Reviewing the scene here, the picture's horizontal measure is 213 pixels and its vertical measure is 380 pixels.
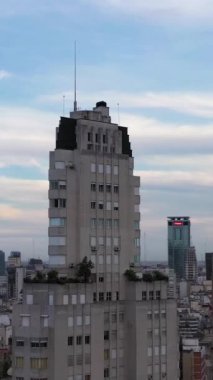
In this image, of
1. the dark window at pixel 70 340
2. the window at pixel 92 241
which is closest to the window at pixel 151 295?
the window at pixel 92 241

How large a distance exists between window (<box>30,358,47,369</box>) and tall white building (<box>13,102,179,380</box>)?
6 cm

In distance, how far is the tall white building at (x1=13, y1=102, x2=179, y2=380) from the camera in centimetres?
3912

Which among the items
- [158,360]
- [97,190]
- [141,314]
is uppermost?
[97,190]

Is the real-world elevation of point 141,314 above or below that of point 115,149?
below

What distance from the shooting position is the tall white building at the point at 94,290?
39.1 m

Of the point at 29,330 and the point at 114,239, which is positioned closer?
the point at 29,330

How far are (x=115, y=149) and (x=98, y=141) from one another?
1341mm

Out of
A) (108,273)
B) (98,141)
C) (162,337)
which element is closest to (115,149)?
(98,141)

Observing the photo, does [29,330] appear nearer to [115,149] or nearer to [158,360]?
[158,360]

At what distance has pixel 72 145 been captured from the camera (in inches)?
1668

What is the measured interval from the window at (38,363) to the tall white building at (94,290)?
2.2 inches

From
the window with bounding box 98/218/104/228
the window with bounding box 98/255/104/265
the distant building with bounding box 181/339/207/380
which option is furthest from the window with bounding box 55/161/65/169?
the distant building with bounding box 181/339/207/380

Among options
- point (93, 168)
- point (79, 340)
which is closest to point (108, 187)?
point (93, 168)

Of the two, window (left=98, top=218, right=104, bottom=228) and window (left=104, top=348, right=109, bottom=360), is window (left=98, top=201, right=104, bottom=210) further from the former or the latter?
window (left=104, top=348, right=109, bottom=360)
